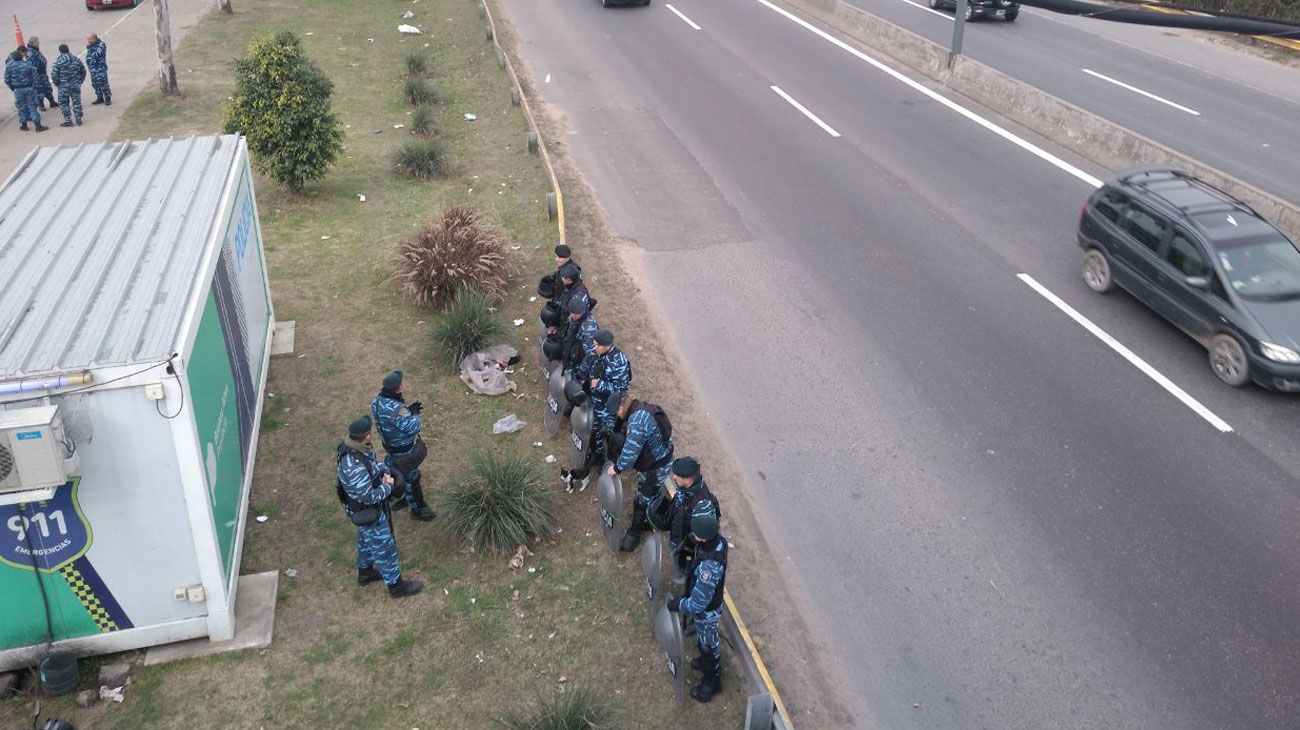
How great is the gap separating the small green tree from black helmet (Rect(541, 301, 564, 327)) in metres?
6.95

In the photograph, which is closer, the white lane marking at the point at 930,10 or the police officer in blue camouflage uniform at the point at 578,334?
the police officer in blue camouflage uniform at the point at 578,334

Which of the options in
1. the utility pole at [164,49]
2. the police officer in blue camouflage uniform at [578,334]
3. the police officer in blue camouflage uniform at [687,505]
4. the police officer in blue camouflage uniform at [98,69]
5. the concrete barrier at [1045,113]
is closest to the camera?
the police officer in blue camouflage uniform at [687,505]

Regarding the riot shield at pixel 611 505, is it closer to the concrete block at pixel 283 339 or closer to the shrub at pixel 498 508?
the shrub at pixel 498 508

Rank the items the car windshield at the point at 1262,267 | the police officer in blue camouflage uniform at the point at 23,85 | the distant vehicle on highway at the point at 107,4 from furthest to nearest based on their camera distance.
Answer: the distant vehicle on highway at the point at 107,4 → the police officer in blue camouflage uniform at the point at 23,85 → the car windshield at the point at 1262,267

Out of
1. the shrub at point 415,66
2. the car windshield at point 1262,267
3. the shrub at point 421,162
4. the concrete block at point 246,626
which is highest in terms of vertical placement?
the car windshield at point 1262,267

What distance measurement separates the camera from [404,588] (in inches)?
328

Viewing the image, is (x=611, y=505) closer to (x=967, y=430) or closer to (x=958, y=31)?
(x=967, y=430)

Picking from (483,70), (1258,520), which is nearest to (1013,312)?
(1258,520)

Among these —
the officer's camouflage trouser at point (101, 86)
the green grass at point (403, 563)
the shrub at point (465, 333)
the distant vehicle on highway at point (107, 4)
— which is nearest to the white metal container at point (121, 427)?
the green grass at point (403, 563)

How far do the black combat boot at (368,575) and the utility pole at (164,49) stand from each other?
16.2 m

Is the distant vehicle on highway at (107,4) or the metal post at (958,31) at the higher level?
the metal post at (958,31)

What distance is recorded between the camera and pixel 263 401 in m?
10.8

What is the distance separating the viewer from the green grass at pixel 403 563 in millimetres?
7344

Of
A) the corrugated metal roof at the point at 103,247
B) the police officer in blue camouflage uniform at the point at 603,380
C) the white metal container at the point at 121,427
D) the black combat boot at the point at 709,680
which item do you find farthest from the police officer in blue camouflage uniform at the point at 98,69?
the black combat boot at the point at 709,680
